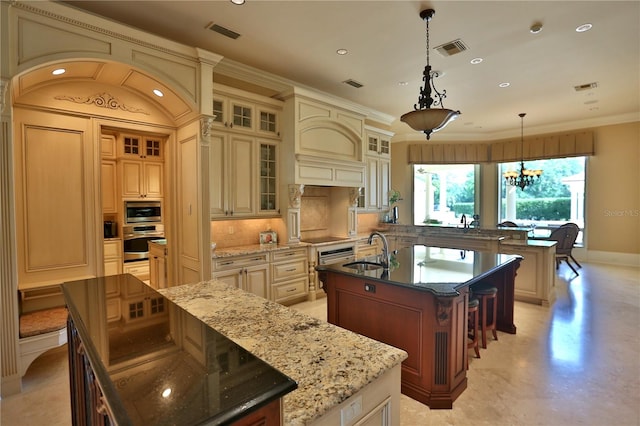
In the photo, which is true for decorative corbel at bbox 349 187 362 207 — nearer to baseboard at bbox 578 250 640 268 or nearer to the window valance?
the window valance

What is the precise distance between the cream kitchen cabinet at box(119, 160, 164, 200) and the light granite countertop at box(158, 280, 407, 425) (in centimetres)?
472

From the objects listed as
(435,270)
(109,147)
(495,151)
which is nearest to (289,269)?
(435,270)

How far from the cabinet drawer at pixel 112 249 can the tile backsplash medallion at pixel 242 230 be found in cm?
246

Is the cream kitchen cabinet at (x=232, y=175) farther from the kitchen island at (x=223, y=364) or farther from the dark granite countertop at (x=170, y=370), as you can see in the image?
the dark granite countertop at (x=170, y=370)

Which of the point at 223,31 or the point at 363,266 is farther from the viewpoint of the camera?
the point at 223,31

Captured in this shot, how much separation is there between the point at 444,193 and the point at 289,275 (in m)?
6.18

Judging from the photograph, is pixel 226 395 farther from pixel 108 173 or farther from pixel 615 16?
pixel 108 173

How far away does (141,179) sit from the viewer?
5.82 meters

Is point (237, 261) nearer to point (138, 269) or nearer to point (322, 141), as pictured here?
point (322, 141)

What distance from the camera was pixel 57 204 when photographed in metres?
3.22

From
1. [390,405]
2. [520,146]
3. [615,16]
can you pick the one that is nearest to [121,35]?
[390,405]

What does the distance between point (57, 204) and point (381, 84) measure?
14.7 ft

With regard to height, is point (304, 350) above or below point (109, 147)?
below

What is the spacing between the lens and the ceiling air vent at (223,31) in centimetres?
335
